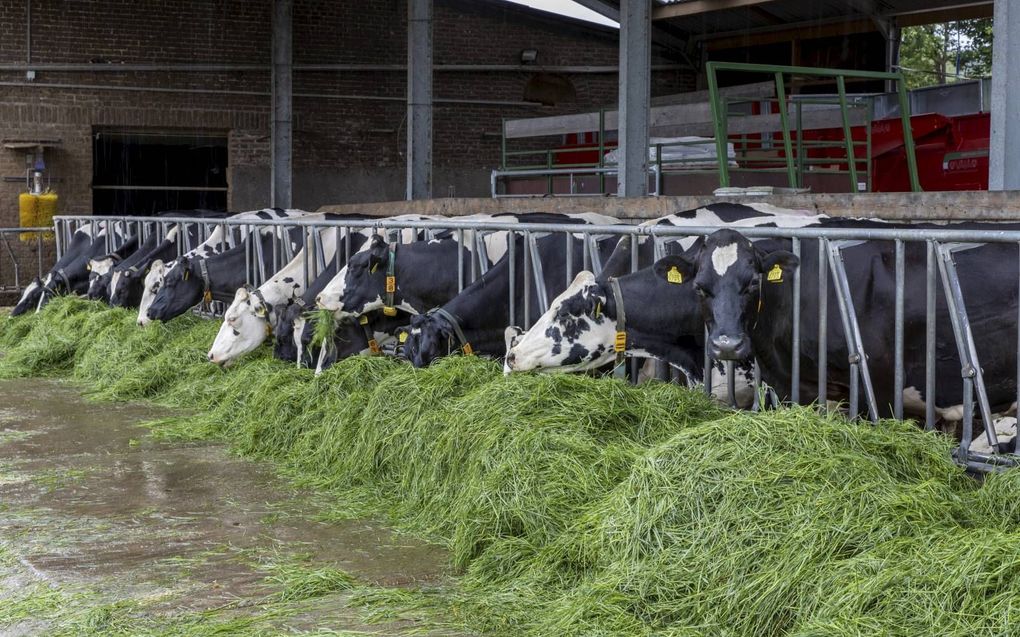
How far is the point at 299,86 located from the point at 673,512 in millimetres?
18799

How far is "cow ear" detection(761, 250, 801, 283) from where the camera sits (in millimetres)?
5742

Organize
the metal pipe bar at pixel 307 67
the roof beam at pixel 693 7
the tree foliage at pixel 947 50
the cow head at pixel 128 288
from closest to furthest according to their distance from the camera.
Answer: the cow head at pixel 128 288, the roof beam at pixel 693 7, the metal pipe bar at pixel 307 67, the tree foliage at pixel 947 50

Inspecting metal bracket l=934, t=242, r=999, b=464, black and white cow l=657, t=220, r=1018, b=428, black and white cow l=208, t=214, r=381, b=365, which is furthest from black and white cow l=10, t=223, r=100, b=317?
metal bracket l=934, t=242, r=999, b=464

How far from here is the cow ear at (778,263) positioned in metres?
5.74

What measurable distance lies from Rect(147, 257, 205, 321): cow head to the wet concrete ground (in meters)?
3.50

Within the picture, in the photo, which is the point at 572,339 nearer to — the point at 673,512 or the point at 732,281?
the point at 732,281

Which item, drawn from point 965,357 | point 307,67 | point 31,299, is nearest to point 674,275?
point 965,357

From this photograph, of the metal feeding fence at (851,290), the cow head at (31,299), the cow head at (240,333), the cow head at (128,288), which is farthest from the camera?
the cow head at (31,299)

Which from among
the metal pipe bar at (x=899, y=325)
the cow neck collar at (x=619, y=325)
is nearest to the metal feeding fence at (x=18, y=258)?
the cow neck collar at (x=619, y=325)

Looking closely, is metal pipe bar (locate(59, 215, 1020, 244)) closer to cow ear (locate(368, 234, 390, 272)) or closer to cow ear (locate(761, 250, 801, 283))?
cow ear (locate(761, 250, 801, 283))

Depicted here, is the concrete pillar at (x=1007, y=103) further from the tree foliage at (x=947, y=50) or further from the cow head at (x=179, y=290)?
the tree foliage at (x=947, y=50)

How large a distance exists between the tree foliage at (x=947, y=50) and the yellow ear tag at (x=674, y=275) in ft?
90.8

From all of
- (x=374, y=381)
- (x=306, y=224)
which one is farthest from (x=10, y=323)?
(x=374, y=381)

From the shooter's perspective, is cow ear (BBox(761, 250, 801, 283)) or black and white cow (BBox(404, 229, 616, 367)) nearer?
cow ear (BBox(761, 250, 801, 283))
